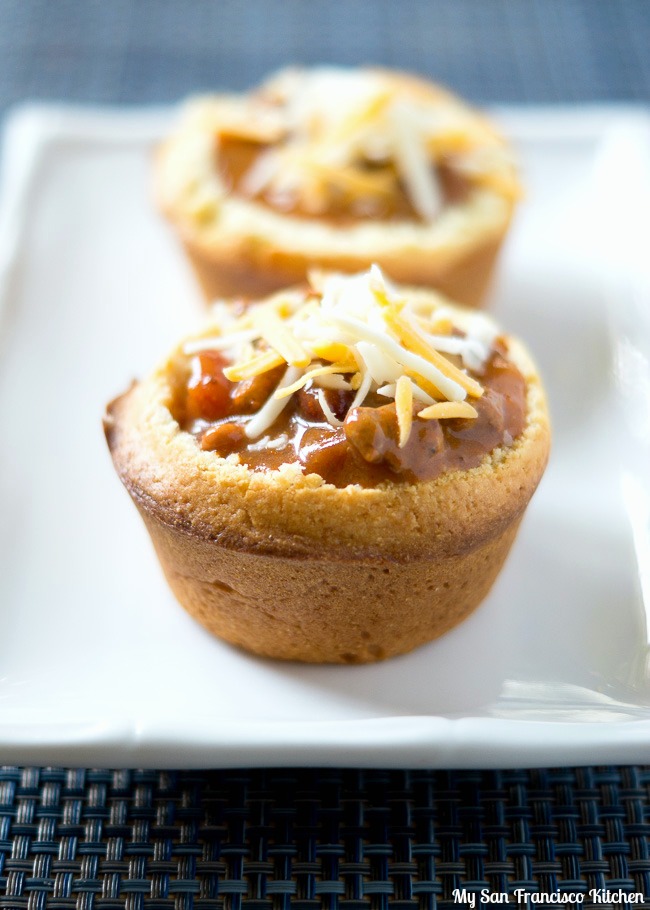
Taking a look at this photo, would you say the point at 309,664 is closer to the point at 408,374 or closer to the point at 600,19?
the point at 408,374

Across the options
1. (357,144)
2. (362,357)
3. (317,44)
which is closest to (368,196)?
(357,144)

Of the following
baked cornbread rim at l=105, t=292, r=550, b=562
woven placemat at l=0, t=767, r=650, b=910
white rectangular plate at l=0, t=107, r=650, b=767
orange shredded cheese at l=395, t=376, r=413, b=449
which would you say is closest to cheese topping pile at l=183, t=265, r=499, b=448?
orange shredded cheese at l=395, t=376, r=413, b=449

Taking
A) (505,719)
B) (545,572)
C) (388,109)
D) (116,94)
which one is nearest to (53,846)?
(505,719)

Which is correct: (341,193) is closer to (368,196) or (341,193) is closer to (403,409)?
(368,196)

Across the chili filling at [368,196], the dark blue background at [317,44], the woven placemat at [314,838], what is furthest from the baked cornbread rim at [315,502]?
the dark blue background at [317,44]

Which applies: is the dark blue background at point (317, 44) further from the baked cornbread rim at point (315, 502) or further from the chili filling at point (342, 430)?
the baked cornbread rim at point (315, 502)

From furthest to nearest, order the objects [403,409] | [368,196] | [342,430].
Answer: [368,196], [342,430], [403,409]
